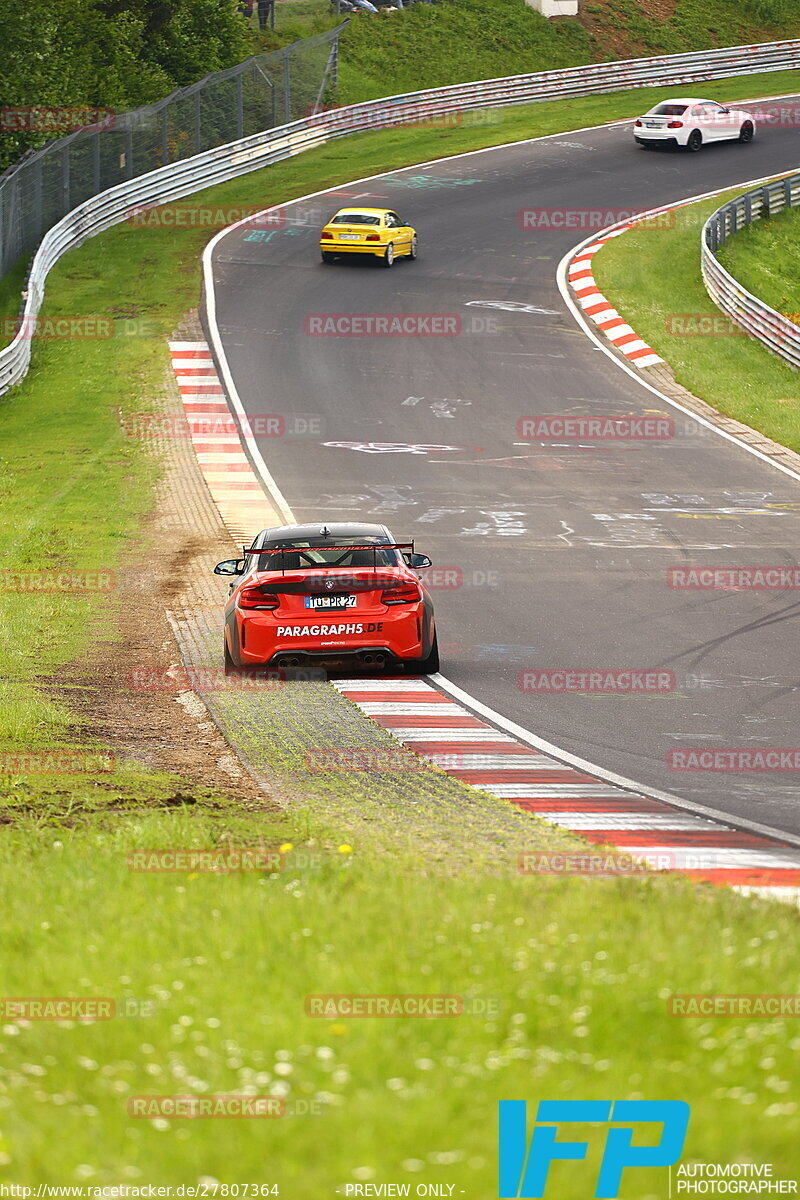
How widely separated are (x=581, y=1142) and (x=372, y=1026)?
38.9 inches

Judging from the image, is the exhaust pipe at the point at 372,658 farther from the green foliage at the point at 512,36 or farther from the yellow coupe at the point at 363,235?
the green foliage at the point at 512,36

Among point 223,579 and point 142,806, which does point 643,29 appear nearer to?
point 223,579

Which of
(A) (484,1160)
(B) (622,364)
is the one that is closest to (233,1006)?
(A) (484,1160)

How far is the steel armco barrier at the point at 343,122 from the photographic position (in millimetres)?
38438

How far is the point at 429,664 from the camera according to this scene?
14.0 metres

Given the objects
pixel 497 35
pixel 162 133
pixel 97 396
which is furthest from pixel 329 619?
pixel 497 35

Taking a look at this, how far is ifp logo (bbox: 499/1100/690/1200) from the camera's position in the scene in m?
3.94

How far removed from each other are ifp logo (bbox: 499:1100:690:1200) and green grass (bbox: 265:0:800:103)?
57.6 meters

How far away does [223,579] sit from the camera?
18.8 meters

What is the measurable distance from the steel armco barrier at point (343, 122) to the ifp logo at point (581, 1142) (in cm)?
2768

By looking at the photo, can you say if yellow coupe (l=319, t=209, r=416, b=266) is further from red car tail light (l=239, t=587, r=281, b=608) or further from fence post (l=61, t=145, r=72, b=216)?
red car tail light (l=239, t=587, r=281, b=608)

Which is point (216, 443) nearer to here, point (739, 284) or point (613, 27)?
point (739, 284)

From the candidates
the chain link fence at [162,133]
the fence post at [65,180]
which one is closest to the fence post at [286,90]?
the chain link fence at [162,133]

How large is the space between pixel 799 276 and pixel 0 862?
3806 centimetres
